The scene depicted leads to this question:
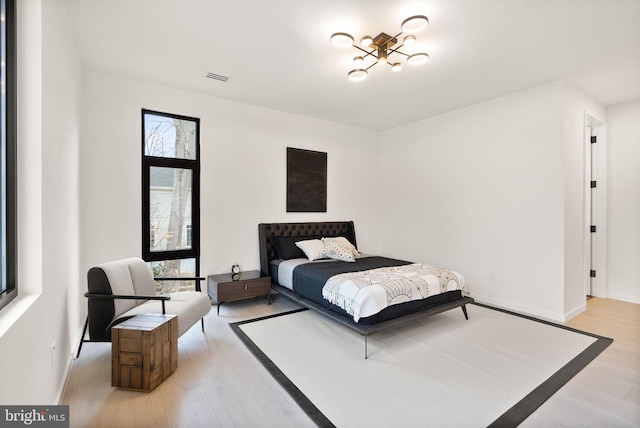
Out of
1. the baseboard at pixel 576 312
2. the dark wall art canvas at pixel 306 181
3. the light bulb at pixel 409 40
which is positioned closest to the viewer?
the light bulb at pixel 409 40

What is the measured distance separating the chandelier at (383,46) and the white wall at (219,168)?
79.9 inches

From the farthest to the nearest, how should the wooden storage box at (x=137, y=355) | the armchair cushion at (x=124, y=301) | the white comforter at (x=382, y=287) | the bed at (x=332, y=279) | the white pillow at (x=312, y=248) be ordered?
the white pillow at (x=312, y=248)
the bed at (x=332, y=279)
the white comforter at (x=382, y=287)
the armchair cushion at (x=124, y=301)
the wooden storage box at (x=137, y=355)

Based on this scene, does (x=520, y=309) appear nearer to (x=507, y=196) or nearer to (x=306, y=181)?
(x=507, y=196)

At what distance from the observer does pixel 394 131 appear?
5875 millimetres

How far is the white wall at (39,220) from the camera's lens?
1425 mm

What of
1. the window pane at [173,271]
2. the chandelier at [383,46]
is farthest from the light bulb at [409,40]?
the window pane at [173,271]

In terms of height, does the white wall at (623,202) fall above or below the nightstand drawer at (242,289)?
above

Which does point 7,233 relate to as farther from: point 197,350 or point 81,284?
point 81,284

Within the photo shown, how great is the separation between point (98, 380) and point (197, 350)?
2.50 ft

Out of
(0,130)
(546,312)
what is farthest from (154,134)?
(546,312)

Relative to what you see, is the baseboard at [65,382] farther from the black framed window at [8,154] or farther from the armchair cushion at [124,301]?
the black framed window at [8,154]

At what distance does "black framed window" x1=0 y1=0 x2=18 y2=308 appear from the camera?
4.85ft

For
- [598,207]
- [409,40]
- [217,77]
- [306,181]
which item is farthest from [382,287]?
[598,207]

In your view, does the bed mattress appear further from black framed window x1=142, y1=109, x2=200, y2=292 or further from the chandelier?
the chandelier
